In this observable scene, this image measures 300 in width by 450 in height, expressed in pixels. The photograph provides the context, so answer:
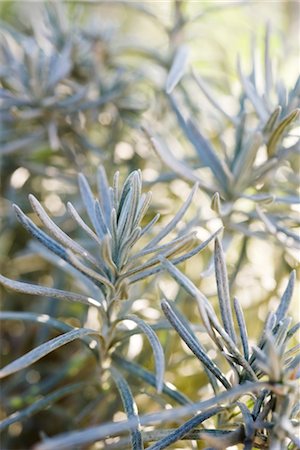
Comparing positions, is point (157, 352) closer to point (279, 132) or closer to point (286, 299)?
point (286, 299)

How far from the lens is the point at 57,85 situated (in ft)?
2.20

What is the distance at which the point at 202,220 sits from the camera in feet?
1.85

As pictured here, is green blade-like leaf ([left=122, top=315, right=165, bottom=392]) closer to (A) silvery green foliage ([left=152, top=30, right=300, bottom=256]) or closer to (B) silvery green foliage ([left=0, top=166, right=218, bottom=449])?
(B) silvery green foliage ([left=0, top=166, right=218, bottom=449])

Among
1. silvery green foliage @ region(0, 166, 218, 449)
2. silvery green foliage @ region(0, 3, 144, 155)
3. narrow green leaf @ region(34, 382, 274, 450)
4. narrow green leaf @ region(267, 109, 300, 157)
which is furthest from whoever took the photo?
silvery green foliage @ region(0, 3, 144, 155)

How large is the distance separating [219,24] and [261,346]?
0.60 m

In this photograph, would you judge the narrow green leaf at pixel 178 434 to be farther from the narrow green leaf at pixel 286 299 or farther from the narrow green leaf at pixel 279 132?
the narrow green leaf at pixel 279 132

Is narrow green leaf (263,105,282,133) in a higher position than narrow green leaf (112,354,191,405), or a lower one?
higher

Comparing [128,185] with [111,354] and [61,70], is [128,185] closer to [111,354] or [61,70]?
[111,354]

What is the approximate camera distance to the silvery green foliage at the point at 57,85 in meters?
0.66

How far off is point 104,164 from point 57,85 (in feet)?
0.35

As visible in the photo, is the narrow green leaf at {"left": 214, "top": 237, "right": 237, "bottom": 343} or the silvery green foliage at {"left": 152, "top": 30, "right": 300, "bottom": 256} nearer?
the narrow green leaf at {"left": 214, "top": 237, "right": 237, "bottom": 343}

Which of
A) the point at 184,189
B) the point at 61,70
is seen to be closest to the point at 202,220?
the point at 184,189

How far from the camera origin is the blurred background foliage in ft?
1.91

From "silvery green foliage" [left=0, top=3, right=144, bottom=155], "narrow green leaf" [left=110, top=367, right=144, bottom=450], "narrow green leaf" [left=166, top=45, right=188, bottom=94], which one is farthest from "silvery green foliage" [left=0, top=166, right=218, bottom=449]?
"silvery green foliage" [left=0, top=3, right=144, bottom=155]
